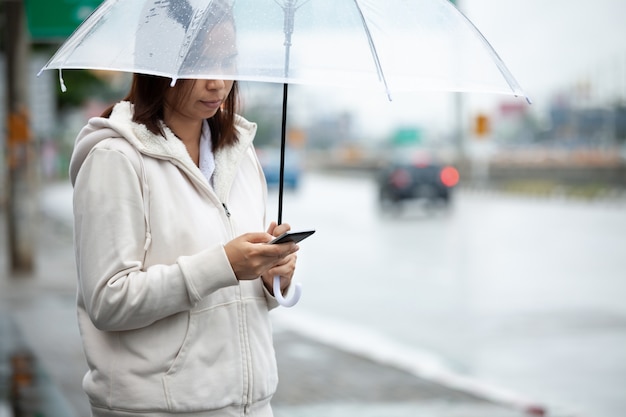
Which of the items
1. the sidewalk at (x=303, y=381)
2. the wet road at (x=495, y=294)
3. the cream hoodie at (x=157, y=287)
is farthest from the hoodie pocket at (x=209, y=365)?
the wet road at (x=495, y=294)

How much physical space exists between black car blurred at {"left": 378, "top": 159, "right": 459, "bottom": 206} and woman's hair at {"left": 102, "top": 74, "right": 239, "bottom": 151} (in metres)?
26.6

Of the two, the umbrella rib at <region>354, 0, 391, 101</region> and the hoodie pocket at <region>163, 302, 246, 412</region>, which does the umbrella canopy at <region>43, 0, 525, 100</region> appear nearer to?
the umbrella rib at <region>354, 0, 391, 101</region>

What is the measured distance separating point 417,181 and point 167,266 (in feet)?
89.2

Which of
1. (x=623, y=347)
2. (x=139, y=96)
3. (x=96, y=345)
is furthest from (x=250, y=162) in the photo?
(x=623, y=347)

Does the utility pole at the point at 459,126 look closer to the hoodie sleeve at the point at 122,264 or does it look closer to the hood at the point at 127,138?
the hood at the point at 127,138

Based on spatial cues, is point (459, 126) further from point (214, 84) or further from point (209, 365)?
point (209, 365)

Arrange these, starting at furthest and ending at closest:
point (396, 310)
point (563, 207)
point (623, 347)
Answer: point (563, 207) < point (396, 310) < point (623, 347)

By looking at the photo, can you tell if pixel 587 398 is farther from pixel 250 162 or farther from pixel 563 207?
pixel 563 207

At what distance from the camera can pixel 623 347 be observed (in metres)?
8.75

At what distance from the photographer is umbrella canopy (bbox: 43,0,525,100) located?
2588 millimetres

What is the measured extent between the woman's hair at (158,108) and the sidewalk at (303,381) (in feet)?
11.7

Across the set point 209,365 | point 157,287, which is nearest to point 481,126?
point 209,365

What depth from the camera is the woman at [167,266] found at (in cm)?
243

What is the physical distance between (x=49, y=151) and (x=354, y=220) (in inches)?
1030
